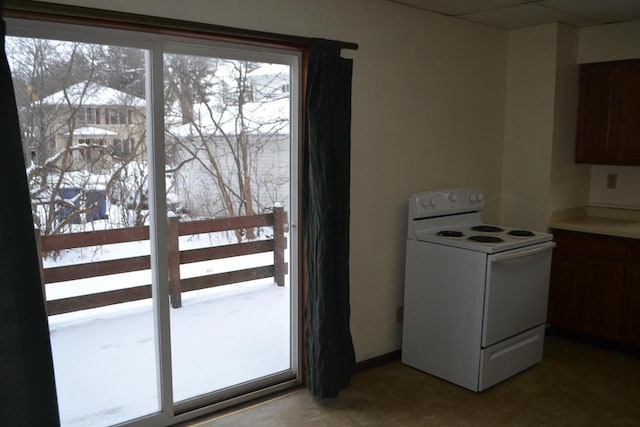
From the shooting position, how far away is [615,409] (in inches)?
122

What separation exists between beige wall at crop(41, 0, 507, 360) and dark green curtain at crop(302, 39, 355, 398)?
0.81 ft

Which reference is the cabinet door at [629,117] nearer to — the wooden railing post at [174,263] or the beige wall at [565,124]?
the beige wall at [565,124]

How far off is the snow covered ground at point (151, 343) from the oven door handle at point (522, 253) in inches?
49.4

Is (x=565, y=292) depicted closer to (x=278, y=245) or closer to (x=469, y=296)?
(x=469, y=296)

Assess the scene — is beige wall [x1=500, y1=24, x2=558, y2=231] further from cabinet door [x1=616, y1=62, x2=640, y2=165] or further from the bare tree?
the bare tree

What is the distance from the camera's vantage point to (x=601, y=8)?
3570mm

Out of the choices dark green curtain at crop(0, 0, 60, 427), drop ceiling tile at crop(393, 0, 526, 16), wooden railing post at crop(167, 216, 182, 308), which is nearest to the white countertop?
drop ceiling tile at crop(393, 0, 526, 16)

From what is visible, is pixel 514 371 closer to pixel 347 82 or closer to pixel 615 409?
pixel 615 409

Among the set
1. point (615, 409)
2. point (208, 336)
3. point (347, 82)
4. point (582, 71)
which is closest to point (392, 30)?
point (347, 82)

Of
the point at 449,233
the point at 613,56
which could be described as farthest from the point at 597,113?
the point at 449,233

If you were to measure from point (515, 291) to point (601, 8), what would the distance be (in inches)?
76.6

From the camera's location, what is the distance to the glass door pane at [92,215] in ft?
7.79

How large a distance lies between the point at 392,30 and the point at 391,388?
2248 millimetres

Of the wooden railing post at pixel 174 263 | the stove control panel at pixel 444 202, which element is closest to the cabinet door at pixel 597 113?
the stove control panel at pixel 444 202
